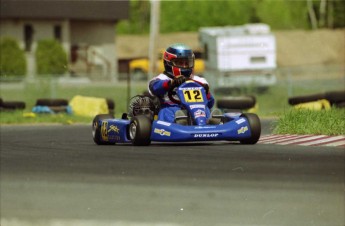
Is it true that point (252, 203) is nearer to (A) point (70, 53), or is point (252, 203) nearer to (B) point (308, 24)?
(A) point (70, 53)

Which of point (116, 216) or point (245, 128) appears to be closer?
point (116, 216)

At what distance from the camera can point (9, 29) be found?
2461 inches

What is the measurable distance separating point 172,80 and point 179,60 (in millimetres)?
294

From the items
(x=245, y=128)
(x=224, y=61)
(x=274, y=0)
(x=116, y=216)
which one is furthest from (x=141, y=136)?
(x=274, y=0)

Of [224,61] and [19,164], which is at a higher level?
[19,164]

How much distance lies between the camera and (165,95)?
41.6ft

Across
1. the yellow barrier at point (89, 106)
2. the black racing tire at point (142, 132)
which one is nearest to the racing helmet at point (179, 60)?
the black racing tire at point (142, 132)

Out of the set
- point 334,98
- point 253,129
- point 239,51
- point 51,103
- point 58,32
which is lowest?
point 58,32

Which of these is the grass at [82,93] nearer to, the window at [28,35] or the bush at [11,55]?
the bush at [11,55]

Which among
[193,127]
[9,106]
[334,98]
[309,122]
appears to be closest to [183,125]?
[193,127]

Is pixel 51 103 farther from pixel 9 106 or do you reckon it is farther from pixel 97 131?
pixel 97 131

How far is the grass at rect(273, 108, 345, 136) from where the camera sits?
972 cm

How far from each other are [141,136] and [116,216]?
5.23 m

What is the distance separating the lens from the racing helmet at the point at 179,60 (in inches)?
474
